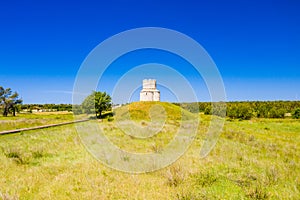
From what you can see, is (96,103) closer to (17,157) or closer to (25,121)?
(25,121)

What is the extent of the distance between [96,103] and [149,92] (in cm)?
1873

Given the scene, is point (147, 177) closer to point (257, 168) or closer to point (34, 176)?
point (34, 176)

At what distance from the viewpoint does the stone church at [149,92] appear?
Result: 253 ft

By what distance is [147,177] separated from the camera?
8094 mm

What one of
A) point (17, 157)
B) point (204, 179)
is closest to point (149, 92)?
point (17, 157)

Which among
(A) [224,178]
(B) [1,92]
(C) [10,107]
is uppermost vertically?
(B) [1,92]

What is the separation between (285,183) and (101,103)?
203 feet

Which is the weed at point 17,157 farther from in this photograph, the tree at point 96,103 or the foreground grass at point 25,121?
the tree at point 96,103

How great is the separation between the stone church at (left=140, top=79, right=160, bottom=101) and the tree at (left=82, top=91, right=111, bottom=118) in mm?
12579

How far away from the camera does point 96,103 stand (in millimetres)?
65500

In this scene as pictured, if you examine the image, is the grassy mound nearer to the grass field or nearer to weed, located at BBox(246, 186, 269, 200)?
the grass field

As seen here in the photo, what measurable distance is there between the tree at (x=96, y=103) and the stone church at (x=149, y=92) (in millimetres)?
12579

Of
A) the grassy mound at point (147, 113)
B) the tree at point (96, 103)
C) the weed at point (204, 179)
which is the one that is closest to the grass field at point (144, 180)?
the weed at point (204, 179)

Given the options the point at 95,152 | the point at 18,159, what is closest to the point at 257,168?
the point at 95,152
